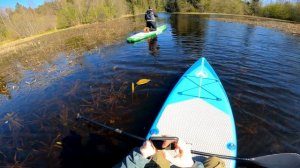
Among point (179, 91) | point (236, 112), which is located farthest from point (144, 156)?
point (236, 112)

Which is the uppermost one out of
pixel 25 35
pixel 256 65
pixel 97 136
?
pixel 25 35

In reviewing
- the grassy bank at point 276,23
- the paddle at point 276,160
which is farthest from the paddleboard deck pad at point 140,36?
the paddle at point 276,160

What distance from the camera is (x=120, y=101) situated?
735 centimetres

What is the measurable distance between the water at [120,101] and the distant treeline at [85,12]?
23300 millimetres

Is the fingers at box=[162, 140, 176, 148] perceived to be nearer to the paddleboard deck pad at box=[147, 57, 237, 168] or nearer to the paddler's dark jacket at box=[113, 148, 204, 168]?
the paddler's dark jacket at box=[113, 148, 204, 168]

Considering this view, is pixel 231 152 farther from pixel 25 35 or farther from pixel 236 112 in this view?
pixel 25 35

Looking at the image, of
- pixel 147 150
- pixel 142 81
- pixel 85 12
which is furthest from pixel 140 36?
pixel 85 12

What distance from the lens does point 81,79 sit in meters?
9.73

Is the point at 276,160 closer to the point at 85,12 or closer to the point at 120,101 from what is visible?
the point at 120,101

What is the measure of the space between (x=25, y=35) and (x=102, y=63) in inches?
1015

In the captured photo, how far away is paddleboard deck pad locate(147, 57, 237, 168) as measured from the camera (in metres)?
4.48

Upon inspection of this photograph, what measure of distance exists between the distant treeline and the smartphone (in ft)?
113

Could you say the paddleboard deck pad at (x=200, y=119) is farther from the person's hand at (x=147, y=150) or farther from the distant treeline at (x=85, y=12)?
the distant treeline at (x=85, y=12)

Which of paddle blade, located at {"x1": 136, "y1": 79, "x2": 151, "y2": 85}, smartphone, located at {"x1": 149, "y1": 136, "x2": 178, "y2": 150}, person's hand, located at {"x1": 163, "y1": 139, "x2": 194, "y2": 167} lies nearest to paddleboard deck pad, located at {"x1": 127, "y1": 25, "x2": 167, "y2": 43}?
paddle blade, located at {"x1": 136, "y1": 79, "x2": 151, "y2": 85}
